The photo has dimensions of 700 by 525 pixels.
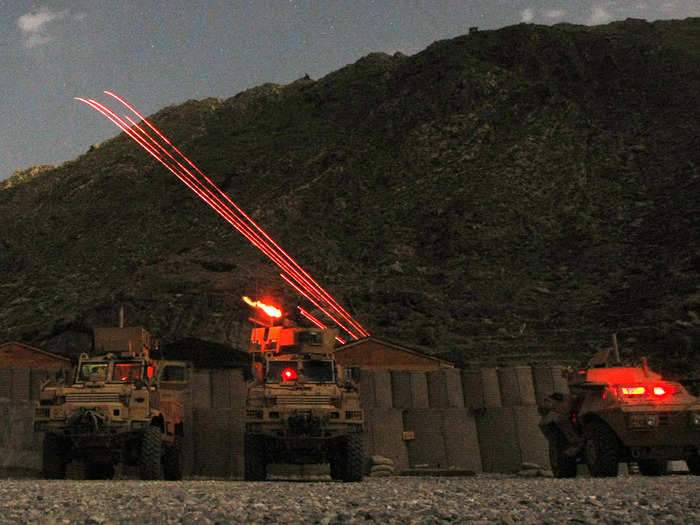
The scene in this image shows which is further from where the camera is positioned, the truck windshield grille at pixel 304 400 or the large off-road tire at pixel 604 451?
the truck windshield grille at pixel 304 400

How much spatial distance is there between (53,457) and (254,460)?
11.7 feet

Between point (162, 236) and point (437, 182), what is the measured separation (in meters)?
23.4

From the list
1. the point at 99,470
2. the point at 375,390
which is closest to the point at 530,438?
the point at 375,390

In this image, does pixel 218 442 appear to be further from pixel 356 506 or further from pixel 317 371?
pixel 356 506

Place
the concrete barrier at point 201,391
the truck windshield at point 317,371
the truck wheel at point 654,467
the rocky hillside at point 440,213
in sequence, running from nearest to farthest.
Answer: the truck wheel at point 654,467 < the truck windshield at point 317,371 < the concrete barrier at point 201,391 < the rocky hillside at point 440,213

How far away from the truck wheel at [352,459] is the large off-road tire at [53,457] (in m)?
5.01

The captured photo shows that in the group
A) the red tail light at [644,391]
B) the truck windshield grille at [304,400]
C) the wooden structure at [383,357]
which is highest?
the wooden structure at [383,357]

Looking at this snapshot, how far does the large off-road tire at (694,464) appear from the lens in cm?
1339

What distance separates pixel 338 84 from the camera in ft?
337

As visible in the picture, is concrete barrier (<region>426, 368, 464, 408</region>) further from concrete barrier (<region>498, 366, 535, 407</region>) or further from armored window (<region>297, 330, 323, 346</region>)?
armored window (<region>297, 330, 323, 346</region>)

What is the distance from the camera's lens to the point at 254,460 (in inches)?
548

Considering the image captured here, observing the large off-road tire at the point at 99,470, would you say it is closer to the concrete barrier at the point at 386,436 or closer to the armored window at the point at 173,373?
the armored window at the point at 173,373

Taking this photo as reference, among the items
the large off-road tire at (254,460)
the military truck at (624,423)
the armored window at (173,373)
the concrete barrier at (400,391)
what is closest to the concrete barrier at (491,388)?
the concrete barrier at (400,391)

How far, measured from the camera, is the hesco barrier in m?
16.9
